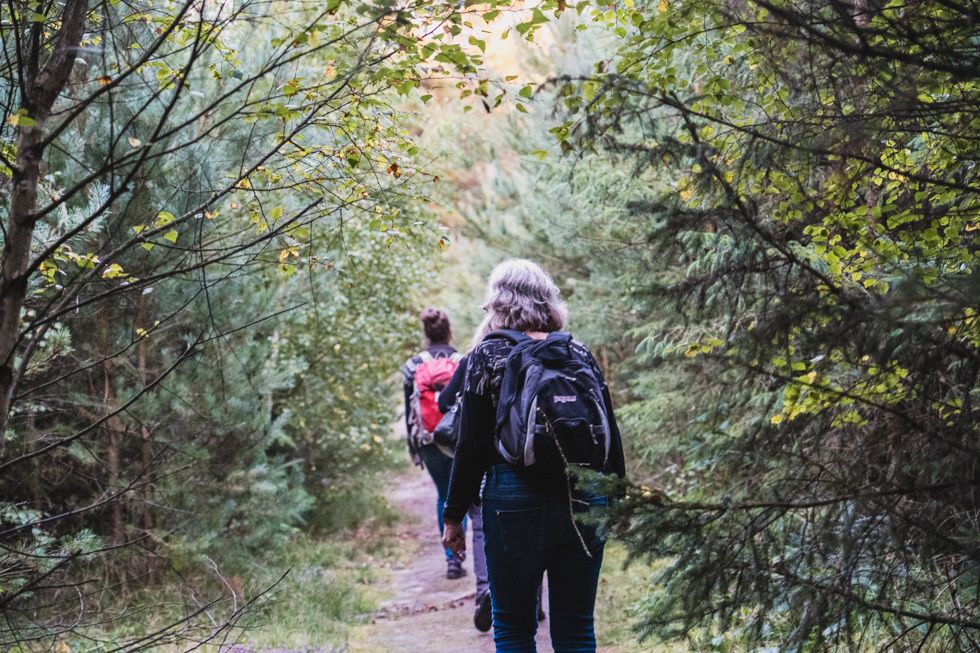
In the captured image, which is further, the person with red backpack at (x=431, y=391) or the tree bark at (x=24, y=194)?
the person with red backpack at (x=431, y=391)

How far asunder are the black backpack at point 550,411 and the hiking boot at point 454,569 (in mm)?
5237

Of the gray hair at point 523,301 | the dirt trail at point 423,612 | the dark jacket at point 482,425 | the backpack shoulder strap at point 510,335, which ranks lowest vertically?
the dirt trail at point 423,612

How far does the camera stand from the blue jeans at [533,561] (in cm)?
343

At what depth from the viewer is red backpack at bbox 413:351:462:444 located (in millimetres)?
6988

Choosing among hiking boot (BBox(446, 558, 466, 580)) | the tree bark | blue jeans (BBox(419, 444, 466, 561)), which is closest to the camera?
the tree bark

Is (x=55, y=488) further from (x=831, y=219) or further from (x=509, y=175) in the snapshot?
(x=509, y=175)

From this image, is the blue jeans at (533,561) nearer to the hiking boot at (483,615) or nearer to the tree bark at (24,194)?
the tree bark at (24,194)

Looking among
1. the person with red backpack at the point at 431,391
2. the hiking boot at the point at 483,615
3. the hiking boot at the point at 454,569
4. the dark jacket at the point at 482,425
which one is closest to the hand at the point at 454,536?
the dark jacket at the point at 482,425

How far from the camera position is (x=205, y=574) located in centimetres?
724

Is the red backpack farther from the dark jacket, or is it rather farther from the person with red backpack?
the dark jacket

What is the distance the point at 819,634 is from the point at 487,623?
3.89 meters

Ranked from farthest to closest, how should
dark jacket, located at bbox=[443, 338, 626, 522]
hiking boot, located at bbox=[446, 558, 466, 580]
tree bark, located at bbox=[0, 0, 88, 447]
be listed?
hiking boot, located at bbox=[446, 558, 466, 580]
dark jacket, located at bbox=[443, 338, 626, 522]
tree bark, located at bbox=[0, 0, 88, 447]

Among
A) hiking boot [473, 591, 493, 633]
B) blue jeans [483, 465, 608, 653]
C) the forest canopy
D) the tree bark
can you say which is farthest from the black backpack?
hiking boot [473, 591, 493, 633]

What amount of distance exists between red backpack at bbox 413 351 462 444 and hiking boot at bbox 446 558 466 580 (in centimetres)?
191
